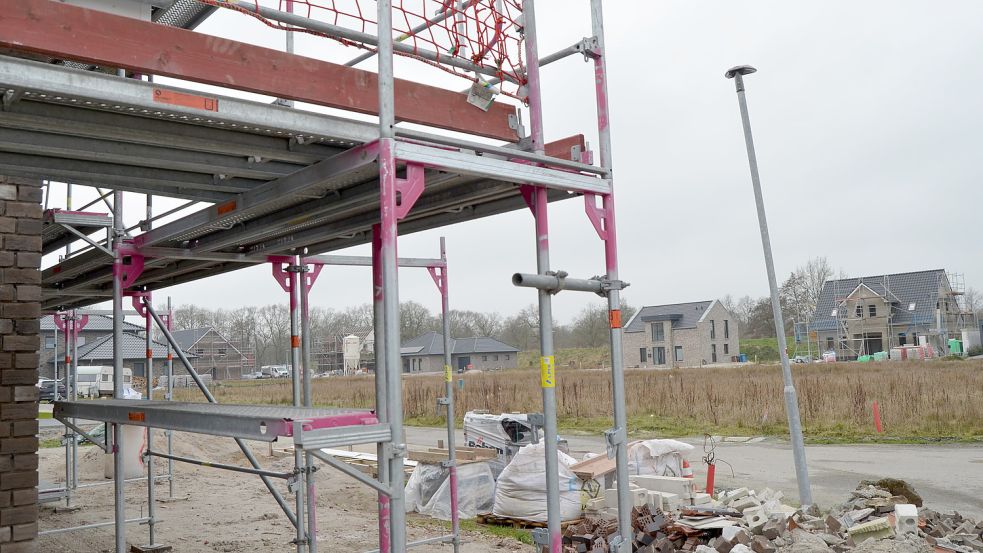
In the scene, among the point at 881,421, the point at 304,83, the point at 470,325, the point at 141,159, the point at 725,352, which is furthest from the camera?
the point at 470,325

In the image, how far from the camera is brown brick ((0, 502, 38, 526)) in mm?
6227

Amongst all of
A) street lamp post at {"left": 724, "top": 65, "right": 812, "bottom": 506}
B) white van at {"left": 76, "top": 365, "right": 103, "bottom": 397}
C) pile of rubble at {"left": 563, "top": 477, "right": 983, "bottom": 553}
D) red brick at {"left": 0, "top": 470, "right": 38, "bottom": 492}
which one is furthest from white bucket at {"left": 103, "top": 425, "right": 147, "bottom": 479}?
white van at {"left": 76, "top": 365, "right": 103, "bottom": 397}

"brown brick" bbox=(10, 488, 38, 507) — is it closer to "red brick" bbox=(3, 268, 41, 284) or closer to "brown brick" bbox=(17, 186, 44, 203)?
"red brick" bbox=(3, 268, 41, 284)

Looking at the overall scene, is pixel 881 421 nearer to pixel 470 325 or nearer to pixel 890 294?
pixel 890 294

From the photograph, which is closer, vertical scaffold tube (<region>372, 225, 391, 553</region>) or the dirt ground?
vertical scaffold tube (<region>372, 225, 391, 553</region>)

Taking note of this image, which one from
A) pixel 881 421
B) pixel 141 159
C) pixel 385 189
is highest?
pixel 141 159

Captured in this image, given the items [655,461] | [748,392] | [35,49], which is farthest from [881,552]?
[748,392]

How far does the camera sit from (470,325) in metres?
85.9

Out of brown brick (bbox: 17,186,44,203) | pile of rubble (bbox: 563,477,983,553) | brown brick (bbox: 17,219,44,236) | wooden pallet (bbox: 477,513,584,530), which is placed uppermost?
brown brick (bbox: 17,186,44,203)

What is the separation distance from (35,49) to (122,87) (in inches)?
16.0

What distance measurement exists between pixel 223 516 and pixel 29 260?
597 centimetres

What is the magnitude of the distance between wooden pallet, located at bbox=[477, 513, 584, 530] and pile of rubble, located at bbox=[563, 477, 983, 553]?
99 cm

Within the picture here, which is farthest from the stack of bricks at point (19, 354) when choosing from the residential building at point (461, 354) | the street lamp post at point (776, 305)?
the residential building at point (461, 354)

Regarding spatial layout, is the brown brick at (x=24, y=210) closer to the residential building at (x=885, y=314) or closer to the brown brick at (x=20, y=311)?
the brown brick at (x=20, y=311)
